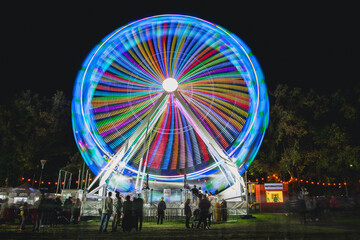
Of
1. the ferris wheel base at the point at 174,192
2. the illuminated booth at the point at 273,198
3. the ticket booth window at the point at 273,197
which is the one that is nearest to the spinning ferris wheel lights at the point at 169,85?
the ferris wheel base at the point at 174,192

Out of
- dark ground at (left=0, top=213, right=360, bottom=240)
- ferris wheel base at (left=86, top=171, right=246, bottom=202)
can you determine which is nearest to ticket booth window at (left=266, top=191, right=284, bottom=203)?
ferris wheel base at (left=86, top=171, right=246, bottom=202)

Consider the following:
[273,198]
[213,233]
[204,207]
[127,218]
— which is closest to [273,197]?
[273,198]

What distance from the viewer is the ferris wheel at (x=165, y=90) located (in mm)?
17062

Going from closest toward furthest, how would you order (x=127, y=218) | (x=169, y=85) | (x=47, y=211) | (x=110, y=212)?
(x=127, y=218), (x=110, y=212), (x=47, y=211), (x=169, y=85)

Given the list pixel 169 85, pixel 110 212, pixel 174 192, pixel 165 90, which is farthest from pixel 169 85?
pixel 110 212

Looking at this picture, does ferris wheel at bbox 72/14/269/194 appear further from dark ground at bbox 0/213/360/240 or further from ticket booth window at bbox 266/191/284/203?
dark ground at bbox 0/213/360/240

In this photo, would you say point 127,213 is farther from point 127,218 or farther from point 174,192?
point 174,192

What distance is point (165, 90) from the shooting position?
18.0m

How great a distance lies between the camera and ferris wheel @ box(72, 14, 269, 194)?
56.0 ft

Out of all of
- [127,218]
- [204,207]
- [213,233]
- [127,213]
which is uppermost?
[204,207]

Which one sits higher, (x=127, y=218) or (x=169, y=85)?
(x=169, y=85)

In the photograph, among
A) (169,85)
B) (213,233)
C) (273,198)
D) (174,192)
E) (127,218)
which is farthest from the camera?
(273,198)

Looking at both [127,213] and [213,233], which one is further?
[127,213]

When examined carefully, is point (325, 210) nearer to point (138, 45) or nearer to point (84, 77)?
point (138, 45)
